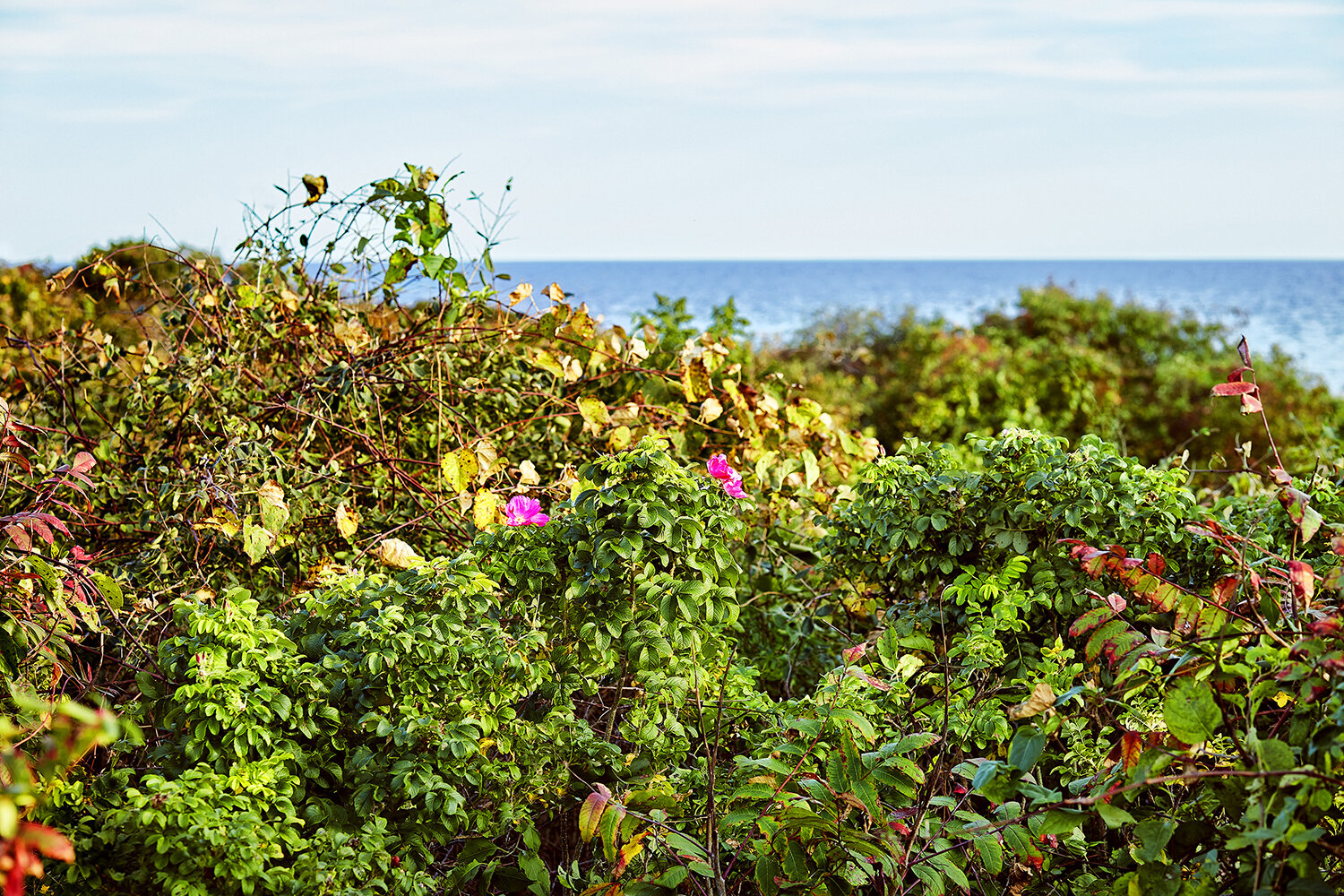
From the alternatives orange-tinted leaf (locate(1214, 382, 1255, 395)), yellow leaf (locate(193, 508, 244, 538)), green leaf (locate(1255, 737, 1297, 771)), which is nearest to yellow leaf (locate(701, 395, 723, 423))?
yellow leaf (locate(193, 508, 244, 538))

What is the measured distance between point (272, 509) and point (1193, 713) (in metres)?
2.32

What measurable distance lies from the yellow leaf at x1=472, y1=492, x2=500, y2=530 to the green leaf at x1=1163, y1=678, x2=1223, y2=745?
1.79 m

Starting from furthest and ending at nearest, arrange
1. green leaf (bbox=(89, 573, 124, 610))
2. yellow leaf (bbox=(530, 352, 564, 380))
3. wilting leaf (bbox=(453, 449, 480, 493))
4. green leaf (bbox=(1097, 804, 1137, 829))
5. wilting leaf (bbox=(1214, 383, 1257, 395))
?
1. yellow leaf (bbox=(530, 352, 564, 380))
2. wilting leaf (bbox=(453, 449, 480, 493))
3. green leaf (bbox=(89, 573, 124, 610))
4. wilting leaf (bbox=(1214, 383, 1257, 395))
5. green leaf (bbox=(1097, 804, 1137, 829))

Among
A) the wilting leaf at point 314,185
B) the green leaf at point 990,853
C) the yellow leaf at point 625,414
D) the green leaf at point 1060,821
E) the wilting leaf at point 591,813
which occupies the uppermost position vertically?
the wilting leaf at point 314,185

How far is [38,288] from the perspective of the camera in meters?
8.43

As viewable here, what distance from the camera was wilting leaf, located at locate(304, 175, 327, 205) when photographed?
3.49m

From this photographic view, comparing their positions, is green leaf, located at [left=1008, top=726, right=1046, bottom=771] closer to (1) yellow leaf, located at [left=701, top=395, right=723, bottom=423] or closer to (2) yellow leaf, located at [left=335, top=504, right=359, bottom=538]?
(2) yellow leaf, located at [left=335, top=504, right=359, bottom=538]

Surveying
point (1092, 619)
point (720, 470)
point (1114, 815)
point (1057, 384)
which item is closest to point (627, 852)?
point (1114, 815)

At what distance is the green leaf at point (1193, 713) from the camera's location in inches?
57.9

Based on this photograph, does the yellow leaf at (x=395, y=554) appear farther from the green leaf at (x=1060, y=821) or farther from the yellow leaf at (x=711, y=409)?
the green leaf at (x=1060, y=821)

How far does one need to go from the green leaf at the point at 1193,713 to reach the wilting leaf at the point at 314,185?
315 centimetres

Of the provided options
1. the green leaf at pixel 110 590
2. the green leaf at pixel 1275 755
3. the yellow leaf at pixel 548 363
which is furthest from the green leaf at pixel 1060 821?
the yellow leaf at pixel 548 363

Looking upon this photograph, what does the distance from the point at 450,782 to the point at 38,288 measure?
845cm

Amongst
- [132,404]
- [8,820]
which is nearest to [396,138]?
[132,404]
